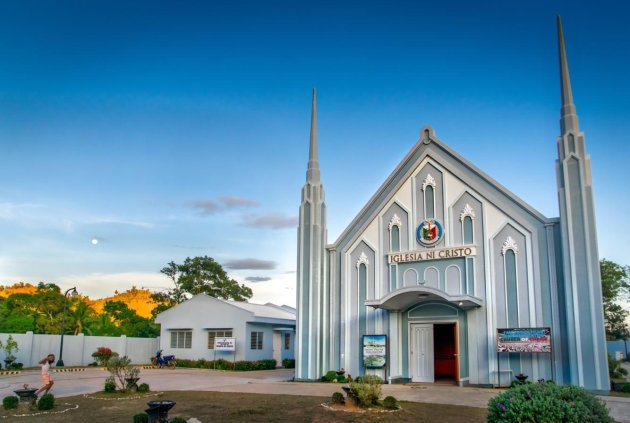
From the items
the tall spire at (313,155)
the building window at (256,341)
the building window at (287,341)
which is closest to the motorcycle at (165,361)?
the building window at (256,341)

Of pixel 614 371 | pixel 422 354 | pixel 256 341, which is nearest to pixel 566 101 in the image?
pixel 422 354

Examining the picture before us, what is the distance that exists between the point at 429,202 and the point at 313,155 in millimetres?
7230

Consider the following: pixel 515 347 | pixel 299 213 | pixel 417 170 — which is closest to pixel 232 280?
pixel 299 213

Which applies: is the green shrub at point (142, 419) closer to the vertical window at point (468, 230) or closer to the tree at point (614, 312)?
the vertical window at point (468, 230)

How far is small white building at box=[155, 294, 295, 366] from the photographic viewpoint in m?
38.8

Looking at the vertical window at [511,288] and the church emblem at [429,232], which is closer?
the vertical window at [511,288]

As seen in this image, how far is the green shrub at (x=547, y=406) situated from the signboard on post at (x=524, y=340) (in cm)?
1235

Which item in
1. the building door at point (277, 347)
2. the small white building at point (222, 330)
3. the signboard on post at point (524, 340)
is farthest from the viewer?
the building door at point (277, 347)

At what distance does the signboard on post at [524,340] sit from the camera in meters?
20.7

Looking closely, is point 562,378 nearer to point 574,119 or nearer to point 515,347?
point 515,347

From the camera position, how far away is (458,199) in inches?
968

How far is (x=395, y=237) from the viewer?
85.8 feet

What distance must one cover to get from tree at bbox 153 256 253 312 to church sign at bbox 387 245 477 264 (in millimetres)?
41402

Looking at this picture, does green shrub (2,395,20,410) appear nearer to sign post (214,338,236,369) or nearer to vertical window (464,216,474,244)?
vertical window (464,216,474,244)
